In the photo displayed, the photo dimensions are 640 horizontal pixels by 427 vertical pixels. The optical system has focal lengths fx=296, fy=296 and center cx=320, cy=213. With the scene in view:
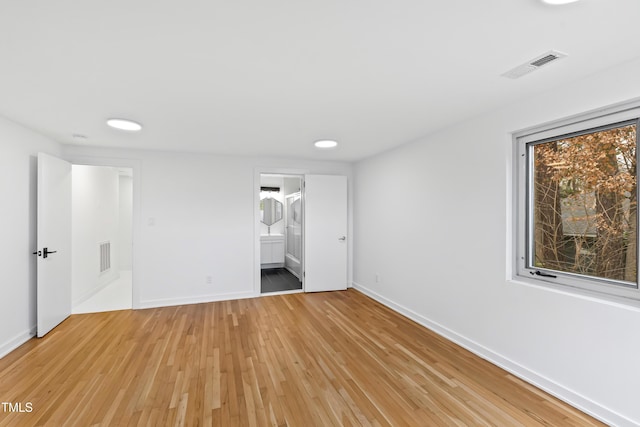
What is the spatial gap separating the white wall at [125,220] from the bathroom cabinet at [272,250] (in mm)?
2960

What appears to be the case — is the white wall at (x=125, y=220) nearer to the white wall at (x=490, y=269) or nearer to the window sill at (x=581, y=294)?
the white wall at (x=490, y=269)

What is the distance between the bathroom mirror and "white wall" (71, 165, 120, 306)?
10.6ft

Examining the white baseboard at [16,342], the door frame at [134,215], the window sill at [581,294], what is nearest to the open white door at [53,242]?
the white baseboard at [16,342]

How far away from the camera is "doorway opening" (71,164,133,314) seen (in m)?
4.41

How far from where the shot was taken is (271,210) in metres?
7.91

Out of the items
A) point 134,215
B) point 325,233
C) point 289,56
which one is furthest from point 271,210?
point 289,56

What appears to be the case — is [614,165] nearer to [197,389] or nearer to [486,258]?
[486,258]

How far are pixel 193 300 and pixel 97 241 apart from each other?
2206mm

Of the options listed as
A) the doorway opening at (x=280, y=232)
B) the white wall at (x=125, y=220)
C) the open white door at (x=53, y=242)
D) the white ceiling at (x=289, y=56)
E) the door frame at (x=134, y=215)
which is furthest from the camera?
the white wall at (x=125, y=220)

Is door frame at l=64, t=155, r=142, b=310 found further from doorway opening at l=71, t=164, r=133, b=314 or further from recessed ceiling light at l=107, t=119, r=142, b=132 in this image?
recessed ceiling light at l=107, t=119, r=142, b=132

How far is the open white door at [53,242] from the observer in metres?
3.26

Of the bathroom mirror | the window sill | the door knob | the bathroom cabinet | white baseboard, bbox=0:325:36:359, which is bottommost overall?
white baseboard, bbox=0:325:36:359

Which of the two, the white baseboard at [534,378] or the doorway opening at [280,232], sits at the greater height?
the doorway opening at [280,232]

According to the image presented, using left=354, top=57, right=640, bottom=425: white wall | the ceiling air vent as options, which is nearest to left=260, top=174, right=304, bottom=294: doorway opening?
left=354, top=57, right=640, bottom=425: white wall
